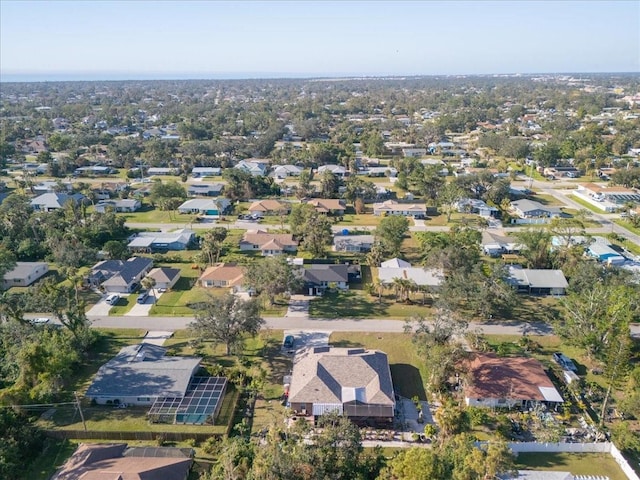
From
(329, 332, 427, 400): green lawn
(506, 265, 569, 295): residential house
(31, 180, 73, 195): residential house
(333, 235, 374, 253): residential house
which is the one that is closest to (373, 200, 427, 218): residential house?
(333, 235, 374, 253): residential house

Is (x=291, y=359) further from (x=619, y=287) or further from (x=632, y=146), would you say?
(x=632, y=146)

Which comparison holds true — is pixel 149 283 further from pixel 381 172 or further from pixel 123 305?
pixel 381 172

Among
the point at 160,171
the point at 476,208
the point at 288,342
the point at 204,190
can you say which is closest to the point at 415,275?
the point at 288,342

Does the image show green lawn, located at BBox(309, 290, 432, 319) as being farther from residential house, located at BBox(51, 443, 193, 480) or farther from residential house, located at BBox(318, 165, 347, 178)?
residential house, located at BBox(318, 165, 347, 178)

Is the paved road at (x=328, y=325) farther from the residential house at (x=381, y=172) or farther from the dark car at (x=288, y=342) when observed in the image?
the residential house at (x=381, y=172)

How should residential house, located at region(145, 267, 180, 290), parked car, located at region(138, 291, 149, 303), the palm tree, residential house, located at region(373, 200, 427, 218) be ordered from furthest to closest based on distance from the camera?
1. residential house, located at region(373, 200, 427, 218)
2. residential house, located at region(145, 267, 180, 290)
3. parked car, located at region(138, 291, 149, 303)
4. the palm tree

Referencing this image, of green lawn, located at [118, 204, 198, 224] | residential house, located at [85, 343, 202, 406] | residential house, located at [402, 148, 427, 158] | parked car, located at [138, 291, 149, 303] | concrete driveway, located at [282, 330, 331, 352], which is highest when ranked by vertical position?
residential house, located at [402, 148, 427, 158]
